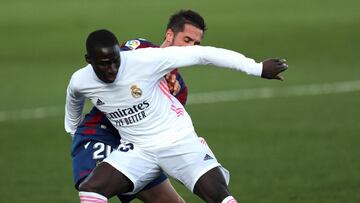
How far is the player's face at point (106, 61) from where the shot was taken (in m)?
10.0

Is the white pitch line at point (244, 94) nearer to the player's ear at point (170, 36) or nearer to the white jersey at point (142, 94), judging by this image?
the player's ear at point (170, 36)

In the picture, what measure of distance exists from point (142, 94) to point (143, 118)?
232mm

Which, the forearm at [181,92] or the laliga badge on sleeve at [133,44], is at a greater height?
the laliga badge on sleeve at [133,44]

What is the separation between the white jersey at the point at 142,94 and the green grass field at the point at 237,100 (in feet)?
11.8

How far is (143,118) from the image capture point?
10.4 meters

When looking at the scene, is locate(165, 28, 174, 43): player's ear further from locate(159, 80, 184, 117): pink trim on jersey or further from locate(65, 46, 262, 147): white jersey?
locate(65, 46, 262, 147): white jersey

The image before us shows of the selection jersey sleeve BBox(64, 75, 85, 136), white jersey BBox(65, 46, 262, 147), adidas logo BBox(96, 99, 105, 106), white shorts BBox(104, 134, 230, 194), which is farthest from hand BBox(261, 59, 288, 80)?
jersey sleeve BBox(64, 75, 85, 136)

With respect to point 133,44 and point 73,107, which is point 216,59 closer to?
point 133,44

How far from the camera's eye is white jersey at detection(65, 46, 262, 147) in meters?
10.3

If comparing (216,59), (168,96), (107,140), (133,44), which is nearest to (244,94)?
(133,44)

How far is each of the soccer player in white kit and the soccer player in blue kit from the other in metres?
0.39

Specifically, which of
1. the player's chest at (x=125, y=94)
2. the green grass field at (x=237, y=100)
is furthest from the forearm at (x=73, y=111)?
the green grass field at (x=237, y=100)

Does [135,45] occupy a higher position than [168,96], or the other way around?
[135,45]
